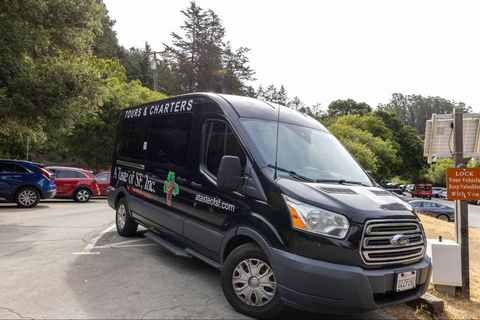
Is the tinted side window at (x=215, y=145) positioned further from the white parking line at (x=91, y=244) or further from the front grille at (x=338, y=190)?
the white parking line at (x=91, y=244)

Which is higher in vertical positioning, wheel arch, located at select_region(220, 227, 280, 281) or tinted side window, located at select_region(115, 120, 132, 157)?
tinted side window, located at select_region(115, 120, 132, 157)

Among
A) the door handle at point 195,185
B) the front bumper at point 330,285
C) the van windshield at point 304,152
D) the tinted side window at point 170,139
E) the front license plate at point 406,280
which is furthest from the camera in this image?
the tinted side window at point 170,139

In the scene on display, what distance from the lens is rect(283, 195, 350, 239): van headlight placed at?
3271 mm

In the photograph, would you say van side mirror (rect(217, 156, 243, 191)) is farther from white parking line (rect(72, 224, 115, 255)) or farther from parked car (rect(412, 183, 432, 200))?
parked car (rect(412, 183, 432, 200))

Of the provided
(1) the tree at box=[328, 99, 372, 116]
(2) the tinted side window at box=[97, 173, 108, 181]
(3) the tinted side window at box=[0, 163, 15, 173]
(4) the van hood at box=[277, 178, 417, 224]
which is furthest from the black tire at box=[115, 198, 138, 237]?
(1) the tree at box=[328, 99, 372, 116]

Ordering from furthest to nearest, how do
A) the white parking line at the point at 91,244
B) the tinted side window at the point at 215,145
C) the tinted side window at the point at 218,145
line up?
the white parking line at the point at 91,244
the tinted side window at the point at 215,145
the tinted side window at the point at 218,145

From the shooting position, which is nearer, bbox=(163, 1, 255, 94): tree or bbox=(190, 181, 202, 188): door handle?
bbox=(190, 181, 202, 188): door handle

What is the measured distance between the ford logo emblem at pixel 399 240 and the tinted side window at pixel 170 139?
2.81m

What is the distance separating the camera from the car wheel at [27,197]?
40.5 ft

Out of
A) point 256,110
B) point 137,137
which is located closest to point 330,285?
point 256,110

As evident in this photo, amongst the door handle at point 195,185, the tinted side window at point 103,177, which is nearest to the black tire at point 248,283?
the door handle at point 195,185

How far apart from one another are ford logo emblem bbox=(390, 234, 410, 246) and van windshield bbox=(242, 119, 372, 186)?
929 millimetres

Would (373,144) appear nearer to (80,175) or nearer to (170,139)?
(80,175)

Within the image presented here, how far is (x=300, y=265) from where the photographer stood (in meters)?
3.26
